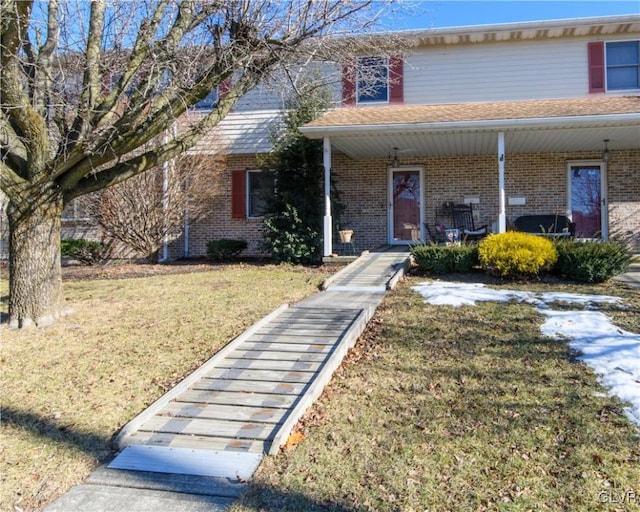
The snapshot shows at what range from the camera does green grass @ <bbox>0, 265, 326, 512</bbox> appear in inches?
133

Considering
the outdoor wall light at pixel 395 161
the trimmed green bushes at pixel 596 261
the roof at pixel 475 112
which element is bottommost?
the trimmed green bushes at pixel 596 261

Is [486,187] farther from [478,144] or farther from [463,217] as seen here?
[478,144]

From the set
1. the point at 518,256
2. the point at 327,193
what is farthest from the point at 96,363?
the point at 327,193

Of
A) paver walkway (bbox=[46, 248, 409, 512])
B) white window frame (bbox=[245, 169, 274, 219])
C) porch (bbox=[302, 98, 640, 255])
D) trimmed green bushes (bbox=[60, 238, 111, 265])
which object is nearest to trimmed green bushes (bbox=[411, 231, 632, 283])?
porch (bbox=[302, 98, 640, 255])

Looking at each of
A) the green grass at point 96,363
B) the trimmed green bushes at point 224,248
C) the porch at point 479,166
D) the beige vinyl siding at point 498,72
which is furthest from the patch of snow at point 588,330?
the beige vinyl siding at point 498,72

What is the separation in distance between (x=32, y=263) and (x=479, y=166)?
10.9m

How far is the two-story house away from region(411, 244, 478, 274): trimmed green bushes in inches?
125

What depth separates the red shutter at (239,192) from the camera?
560 inches

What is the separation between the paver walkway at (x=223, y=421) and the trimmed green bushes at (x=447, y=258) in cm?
332

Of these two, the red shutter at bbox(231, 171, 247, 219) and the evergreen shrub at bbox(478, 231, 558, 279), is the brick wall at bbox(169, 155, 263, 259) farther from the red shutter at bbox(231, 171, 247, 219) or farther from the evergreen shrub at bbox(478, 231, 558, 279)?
the evergreen shrub at bbox(478, 231, 558, 279)

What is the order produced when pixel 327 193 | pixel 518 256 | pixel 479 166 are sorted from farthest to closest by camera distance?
pixel 479 166 < pixel 327 193 < pixel 518 256

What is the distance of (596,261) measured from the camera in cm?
809

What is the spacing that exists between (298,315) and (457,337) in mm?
2158

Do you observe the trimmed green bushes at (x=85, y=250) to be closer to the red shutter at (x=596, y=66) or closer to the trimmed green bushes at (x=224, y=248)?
the trimmed green bushes at (x=224, y=248)
